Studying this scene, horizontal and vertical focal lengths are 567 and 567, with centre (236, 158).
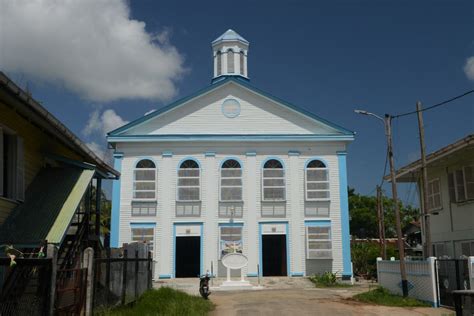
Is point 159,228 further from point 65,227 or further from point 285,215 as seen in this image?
point 65,227

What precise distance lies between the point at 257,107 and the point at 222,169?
12.8 feet

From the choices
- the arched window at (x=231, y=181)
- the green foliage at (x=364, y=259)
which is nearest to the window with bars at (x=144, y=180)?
the arched window at (x=231, y=181)

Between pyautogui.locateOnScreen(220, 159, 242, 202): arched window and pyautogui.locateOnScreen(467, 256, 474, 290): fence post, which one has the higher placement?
pyautogui.locateOnScreen(220, 159, 242, 202): arched window

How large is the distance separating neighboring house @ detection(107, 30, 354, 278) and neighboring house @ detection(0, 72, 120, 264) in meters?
15.0

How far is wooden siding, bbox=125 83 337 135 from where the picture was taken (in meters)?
30.0

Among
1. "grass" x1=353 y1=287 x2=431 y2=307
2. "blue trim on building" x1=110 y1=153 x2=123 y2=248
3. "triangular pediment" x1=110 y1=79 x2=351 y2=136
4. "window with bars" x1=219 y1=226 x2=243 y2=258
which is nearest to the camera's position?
"grass" x1=353 y1=287 x2=431 y2=307

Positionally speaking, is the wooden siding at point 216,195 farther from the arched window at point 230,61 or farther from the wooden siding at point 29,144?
the wooden siding at point 29,144

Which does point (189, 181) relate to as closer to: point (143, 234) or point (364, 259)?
point (143, 234)

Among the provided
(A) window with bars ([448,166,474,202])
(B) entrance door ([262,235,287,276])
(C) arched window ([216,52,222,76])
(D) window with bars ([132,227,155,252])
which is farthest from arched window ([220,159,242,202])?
(A) window with bars ([448,166,474,202])

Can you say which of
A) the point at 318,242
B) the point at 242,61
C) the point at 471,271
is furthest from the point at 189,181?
the point at 471,271

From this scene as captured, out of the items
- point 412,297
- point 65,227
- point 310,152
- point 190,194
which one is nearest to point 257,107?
point 310,152

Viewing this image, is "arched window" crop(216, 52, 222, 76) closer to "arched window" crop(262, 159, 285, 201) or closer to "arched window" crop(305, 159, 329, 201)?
"arched window" crop(262, 159, 285, 201)

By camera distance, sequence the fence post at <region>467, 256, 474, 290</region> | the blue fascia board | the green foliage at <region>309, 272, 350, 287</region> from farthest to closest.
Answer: the blue fascia board, the green foliage at <region>309, 272, 350, 287</region>, the fence post at <region>467, 256, 474, 290</region>

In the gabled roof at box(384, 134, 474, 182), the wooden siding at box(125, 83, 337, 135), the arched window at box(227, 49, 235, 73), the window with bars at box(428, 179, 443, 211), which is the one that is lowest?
the window with bars at box(428, 179, 443, 211)
